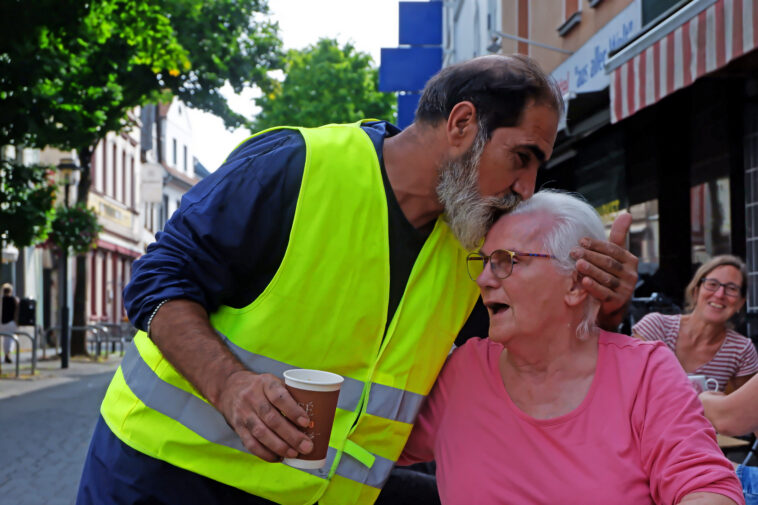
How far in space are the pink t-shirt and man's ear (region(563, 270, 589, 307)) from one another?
0.45ft

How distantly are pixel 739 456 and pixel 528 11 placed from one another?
12145 millimetres

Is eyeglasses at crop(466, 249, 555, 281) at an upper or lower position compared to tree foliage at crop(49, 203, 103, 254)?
lower

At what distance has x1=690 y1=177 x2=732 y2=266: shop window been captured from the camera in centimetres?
911

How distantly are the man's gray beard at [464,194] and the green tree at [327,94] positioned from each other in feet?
110

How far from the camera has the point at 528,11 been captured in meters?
15.6

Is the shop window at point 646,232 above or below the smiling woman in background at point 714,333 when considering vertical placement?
above

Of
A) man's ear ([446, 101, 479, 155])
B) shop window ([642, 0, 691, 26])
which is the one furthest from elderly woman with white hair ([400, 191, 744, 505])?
shop window ([642, 0, 691, 26])

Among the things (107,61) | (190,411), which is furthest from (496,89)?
(107,61)

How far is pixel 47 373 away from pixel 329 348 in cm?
1601

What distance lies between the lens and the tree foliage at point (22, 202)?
13898 millimetres

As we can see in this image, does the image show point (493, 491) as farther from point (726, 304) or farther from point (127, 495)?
point (726, 304)

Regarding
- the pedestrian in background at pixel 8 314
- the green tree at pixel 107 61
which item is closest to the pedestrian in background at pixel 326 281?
the green tree at pixel 107 61

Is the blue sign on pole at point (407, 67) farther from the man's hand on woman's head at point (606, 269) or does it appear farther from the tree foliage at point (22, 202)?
the man's hand on woman's head at point (606, 269)

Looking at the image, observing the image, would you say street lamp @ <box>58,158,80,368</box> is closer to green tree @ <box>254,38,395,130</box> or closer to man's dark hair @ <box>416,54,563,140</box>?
green tree @ <box>254,38,395,130</box>
